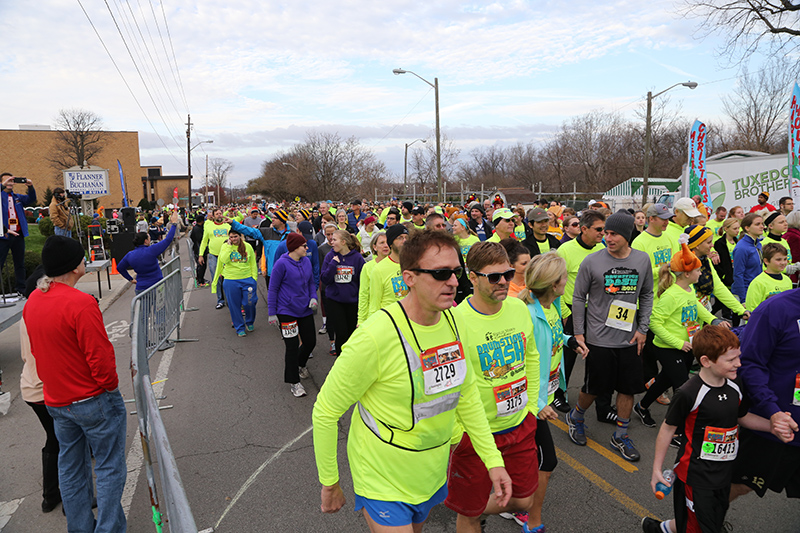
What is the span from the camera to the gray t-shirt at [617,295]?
4.41m

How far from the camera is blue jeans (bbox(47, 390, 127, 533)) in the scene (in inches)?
131

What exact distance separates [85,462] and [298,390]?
2768mm

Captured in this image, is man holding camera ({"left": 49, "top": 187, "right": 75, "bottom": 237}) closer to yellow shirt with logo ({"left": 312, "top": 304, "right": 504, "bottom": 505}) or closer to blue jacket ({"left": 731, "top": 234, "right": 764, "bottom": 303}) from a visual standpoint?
yellow shirt with logo ({"left": 312, "top": 304, "right": 504, "bottom": 505})

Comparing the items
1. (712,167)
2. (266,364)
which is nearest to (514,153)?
(712,167)

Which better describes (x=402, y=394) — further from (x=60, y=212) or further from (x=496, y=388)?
(x=60, y=212)

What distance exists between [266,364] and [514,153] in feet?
279

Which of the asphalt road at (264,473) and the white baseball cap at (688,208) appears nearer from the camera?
the asphalt road at (264,473)

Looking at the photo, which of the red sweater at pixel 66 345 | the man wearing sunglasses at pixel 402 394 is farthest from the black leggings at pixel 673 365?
the red sweater at pixel 66 345

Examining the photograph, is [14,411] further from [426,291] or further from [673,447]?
[673,447]

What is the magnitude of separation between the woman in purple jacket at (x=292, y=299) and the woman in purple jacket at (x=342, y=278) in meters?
0.32

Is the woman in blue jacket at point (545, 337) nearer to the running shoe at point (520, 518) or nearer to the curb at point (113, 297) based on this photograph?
the running shoe at point (520, 518)

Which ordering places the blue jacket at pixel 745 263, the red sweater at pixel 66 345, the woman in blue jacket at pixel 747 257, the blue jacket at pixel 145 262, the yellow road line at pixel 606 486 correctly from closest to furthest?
the red sweater at pixel 66 345 → the yellow road line at pixel 606 486 → the woman in blue jacket at pixel 747 257 → the blue jacket at pixel 745 263 → the blue jacket at pixel 145 262

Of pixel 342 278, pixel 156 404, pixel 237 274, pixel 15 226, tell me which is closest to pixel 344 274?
pixel 342 278

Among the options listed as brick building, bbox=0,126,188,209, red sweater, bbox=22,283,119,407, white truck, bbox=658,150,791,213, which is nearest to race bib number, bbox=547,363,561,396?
red sweater, bbox=22,283,119,407
